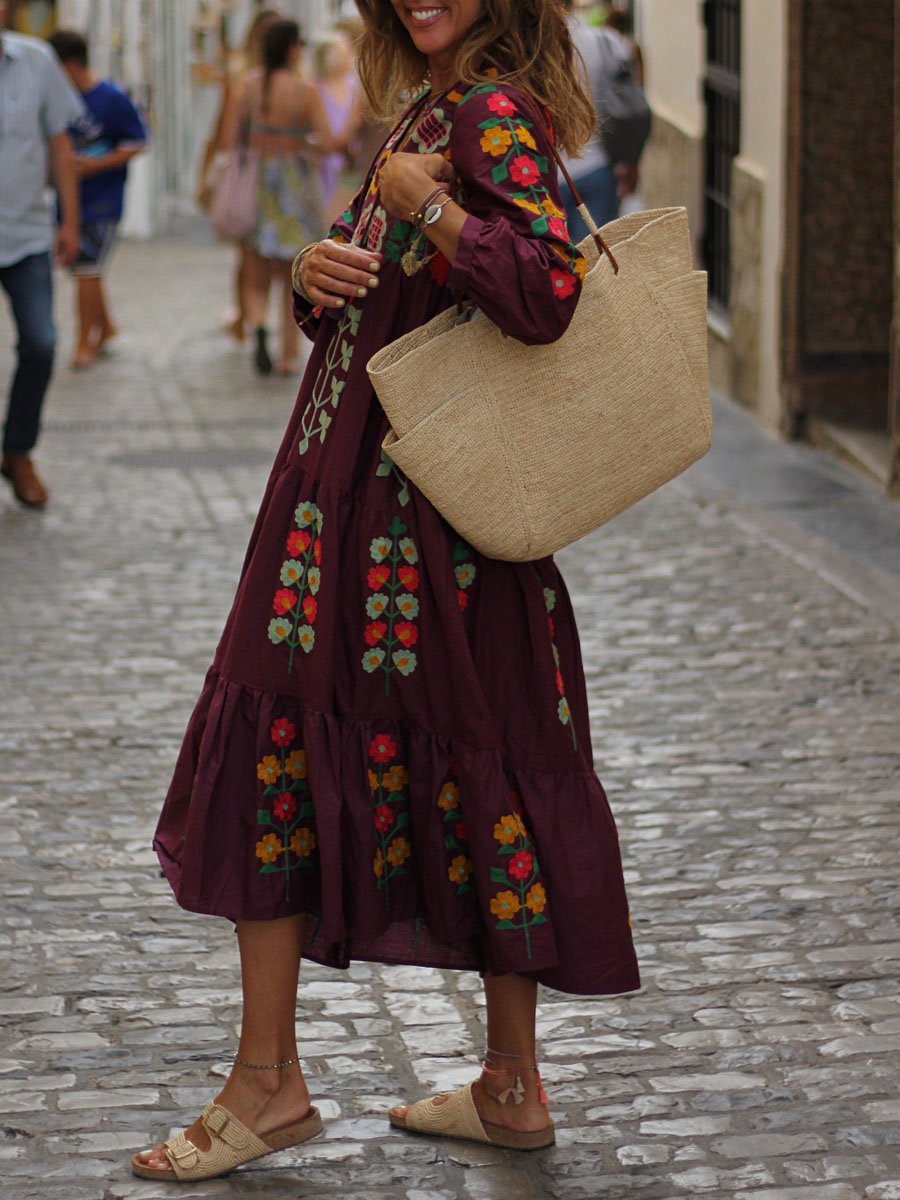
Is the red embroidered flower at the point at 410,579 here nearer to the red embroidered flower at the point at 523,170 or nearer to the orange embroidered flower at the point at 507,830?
the orange embroidered flower at the point at 507,830

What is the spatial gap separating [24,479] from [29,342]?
0.58 metres

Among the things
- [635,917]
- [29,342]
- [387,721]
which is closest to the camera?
[387,721]

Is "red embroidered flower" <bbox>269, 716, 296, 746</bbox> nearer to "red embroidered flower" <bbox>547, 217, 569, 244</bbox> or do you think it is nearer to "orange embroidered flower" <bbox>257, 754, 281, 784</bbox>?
"orange embroidered flower" <bbox>257, 754, 281, 784</bbox>

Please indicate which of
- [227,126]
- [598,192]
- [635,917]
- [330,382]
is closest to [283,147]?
[227,126]

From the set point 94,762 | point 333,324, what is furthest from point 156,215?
point 333,324

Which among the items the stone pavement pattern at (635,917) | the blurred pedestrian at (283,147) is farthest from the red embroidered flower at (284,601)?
the blurred pedestrian at (283,147)

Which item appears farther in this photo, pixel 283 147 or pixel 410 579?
pixel 283 147

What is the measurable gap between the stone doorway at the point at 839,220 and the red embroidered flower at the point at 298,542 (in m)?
6.71

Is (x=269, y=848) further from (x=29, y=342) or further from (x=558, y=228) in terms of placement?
(x=29, y=342)

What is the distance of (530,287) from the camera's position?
9.59 feet

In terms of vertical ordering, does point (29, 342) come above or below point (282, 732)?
below

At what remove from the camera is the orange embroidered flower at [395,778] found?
3.19 m

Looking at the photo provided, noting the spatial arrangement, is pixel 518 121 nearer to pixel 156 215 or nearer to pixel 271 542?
pixel 271 542

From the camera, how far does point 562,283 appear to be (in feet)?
9.70
